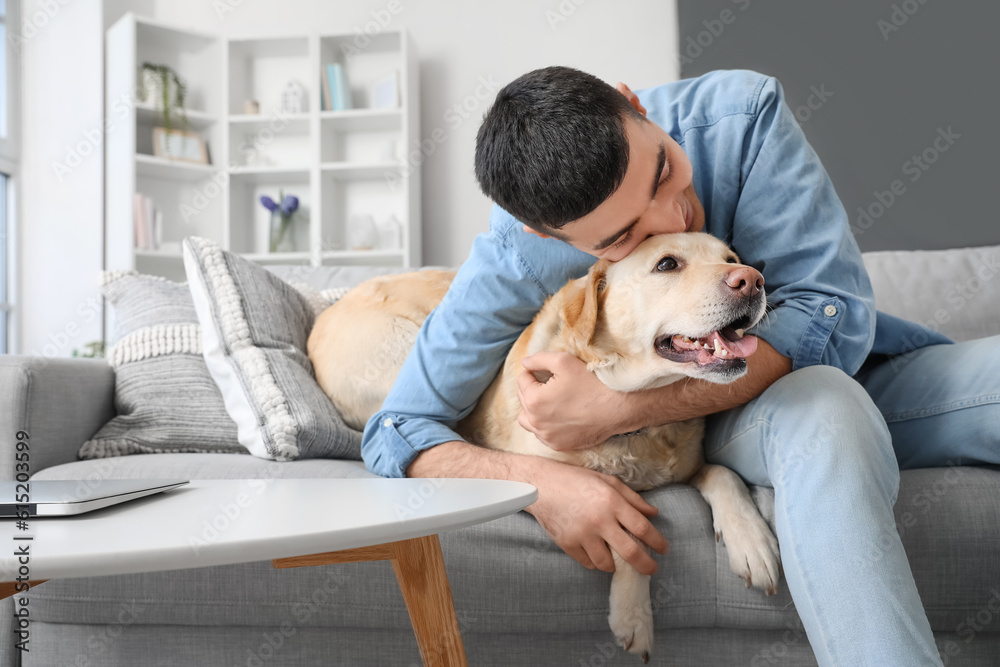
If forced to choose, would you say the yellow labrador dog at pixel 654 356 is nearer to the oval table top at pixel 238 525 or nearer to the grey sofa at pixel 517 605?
the grey sofa at pixel 517 605

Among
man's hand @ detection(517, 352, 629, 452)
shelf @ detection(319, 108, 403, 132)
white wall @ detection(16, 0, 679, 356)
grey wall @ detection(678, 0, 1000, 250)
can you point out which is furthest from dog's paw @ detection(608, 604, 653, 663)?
shelf @ detection(319, 108, 403, 132)

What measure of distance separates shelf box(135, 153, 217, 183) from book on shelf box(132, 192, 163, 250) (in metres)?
0.18

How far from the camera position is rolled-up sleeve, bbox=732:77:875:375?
1.05 metres

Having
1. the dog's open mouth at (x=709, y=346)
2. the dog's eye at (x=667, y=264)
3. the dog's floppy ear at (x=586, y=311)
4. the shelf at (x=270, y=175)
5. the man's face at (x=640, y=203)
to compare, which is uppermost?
the shelf at (x=270, y=175)

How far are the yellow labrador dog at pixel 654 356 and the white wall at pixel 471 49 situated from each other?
275 centimetres

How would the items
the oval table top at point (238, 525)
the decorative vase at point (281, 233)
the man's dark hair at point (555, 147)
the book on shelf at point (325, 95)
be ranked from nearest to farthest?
the oval table top at point (238, 525) < the man's dark hair at point (555, 147) < the book on shelf at point (325, 95) < the decorative vase at point (281, 233)

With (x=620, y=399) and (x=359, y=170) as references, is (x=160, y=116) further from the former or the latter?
(x=620, y=399)

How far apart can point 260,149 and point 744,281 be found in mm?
3748

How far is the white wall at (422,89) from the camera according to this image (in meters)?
3.76

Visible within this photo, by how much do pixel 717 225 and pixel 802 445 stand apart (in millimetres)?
459

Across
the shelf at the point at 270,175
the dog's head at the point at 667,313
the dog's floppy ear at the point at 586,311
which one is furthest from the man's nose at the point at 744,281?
the shelf at the point at 270,175

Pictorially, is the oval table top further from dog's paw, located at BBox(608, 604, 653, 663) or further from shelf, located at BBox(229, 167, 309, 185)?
shelf, located at BBox(229, 167, 309, 185)

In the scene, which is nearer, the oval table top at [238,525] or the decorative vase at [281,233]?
the oval table top at [238,525]

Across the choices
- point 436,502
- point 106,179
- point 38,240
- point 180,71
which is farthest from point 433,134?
point 436,502
